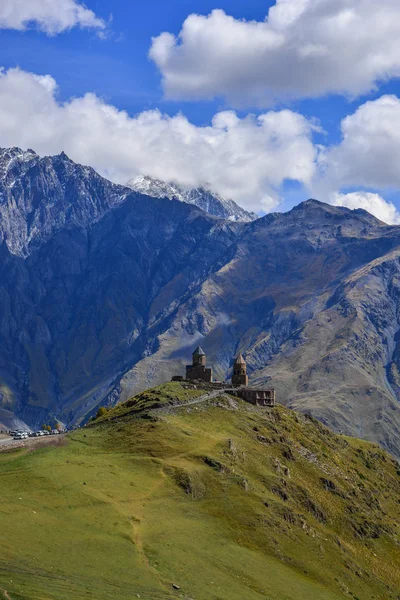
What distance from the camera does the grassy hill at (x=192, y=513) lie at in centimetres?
8225

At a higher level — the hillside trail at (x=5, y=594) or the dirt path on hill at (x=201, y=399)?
the dirt path on hill at (x=201, y=399)

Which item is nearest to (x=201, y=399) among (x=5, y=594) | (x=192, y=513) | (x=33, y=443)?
(x=33, y=443)

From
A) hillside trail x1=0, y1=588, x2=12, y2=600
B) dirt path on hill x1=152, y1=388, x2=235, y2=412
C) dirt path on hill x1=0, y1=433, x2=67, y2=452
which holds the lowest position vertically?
hillside trail x1=0, y1=588, x2=12, y2=600

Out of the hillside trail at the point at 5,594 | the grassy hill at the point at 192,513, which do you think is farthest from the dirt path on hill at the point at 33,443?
the hillside trail at the point at 5,594

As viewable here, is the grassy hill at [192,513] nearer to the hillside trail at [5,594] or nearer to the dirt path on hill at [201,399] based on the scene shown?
the hillside trail at [5,594]

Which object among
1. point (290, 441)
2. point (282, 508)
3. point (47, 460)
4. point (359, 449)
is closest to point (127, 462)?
point (47, 460)

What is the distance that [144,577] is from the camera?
83.2 metres

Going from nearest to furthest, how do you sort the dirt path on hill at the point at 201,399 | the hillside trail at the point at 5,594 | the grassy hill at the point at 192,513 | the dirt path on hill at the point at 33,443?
1. the hillside trail at the point at 5,594
2. the grassy hill at the point at 192,513
3. the dirt path on hill at the point at 33,443
4. the dirt path on hill at the point at 201,399

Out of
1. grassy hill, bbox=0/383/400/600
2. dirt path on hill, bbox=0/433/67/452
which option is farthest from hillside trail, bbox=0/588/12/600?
dirt path on hill, bbox=0/433/67/452

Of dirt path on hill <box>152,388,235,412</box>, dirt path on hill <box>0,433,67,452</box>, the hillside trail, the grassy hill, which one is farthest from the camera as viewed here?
dirt path on hill <box>152,388,235,412</box>

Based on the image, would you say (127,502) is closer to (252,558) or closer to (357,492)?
(252,558)

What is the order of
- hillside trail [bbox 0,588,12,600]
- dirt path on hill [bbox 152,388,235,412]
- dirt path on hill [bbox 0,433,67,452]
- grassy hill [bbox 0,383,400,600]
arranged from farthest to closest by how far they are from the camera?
dirt path on hill [bbox 152,388,235,412]
dirt path on hill [bbox 0,433,67,452]
grassy hill [bbox 0,383,400,600]
hillside trail [bbox 0,588,12,600]

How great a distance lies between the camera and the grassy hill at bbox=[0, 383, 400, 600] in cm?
8225

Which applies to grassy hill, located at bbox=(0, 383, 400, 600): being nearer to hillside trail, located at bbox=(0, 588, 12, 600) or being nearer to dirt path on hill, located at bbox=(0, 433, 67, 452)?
hillside trail, located at bbox=(0, 588, 12, 600)
